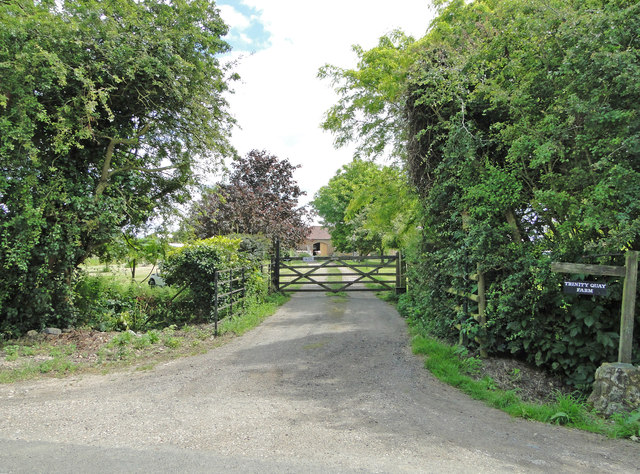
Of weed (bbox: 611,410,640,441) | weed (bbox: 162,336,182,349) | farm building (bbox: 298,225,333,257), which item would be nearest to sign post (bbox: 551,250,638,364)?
weed (bbox: 611,410,640,441)

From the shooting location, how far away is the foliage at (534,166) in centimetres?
467

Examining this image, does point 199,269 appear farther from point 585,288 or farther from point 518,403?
point 585,288

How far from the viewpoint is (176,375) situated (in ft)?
18.9

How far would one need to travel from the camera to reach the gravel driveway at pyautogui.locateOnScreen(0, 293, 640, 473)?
3221mm

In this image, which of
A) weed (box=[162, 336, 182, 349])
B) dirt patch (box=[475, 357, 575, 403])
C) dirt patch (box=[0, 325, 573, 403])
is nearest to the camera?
dirt patch (box=[475, 357, 575, 403])

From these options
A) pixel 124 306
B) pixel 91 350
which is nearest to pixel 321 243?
pixel 124 306

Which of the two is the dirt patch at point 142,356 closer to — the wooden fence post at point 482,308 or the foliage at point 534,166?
the wooden fence post at point 482,308

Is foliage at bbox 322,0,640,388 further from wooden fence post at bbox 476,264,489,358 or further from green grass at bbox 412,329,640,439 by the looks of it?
green grass at bbox 412,329,640,439

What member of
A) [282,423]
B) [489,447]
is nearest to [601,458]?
[489,447]

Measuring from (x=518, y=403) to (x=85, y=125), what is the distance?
967cm

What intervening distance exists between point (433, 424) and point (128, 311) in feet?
30.3

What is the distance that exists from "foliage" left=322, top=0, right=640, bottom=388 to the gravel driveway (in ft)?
→ 6.18

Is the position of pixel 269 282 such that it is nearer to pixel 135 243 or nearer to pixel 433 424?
pixel 135 243

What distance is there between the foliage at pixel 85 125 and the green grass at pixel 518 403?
759 cm
